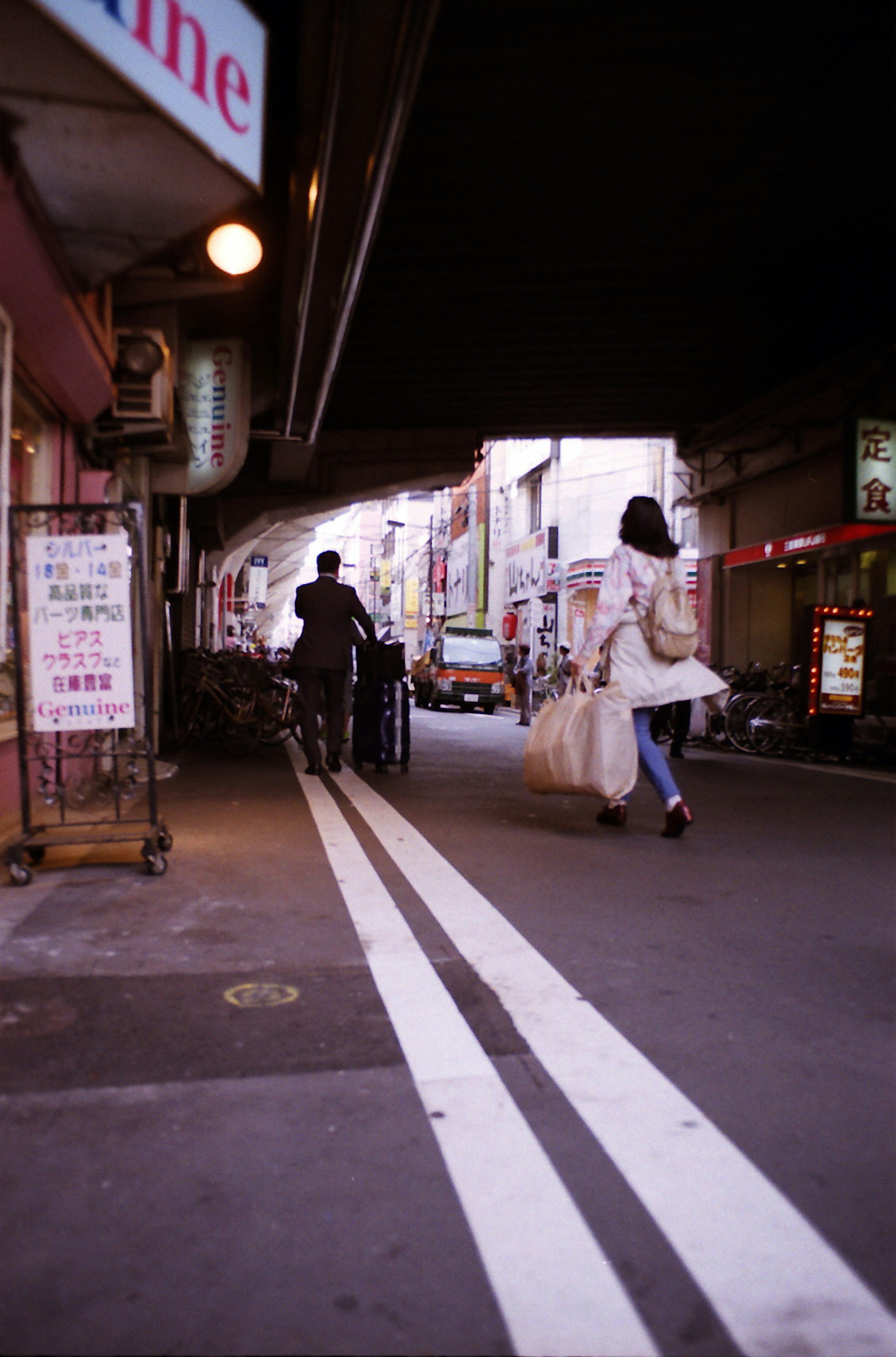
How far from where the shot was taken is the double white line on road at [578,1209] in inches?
66.4

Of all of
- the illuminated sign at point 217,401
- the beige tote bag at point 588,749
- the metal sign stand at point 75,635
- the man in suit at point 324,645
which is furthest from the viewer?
the illuminated sign at point 217,401

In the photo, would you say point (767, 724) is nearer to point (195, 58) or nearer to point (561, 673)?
point (195, 58)

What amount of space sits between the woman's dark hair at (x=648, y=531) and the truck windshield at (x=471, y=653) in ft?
77.7

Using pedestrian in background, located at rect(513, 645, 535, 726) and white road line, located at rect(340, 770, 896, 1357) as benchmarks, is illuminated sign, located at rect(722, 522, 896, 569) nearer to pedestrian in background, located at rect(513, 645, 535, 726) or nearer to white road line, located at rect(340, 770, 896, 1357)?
pedestrian in background, located at rect(513, 645, 535, 726)

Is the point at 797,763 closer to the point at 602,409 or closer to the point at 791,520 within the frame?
the point at 791,520

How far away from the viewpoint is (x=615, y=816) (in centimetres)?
673

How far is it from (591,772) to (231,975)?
300cm

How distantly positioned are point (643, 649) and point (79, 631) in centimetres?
318

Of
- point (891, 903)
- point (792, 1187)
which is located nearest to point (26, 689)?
point (891, 903)

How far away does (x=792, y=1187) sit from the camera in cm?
211

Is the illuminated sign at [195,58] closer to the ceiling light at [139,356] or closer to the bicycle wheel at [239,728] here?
the ceiling light at [139,356]

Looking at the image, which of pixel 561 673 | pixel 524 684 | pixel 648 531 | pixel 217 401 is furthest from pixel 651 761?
pixel 561 673

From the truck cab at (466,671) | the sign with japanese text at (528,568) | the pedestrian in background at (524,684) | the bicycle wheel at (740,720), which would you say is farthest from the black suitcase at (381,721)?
the sign with japanese text at (528,568)

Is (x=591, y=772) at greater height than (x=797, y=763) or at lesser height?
greater
